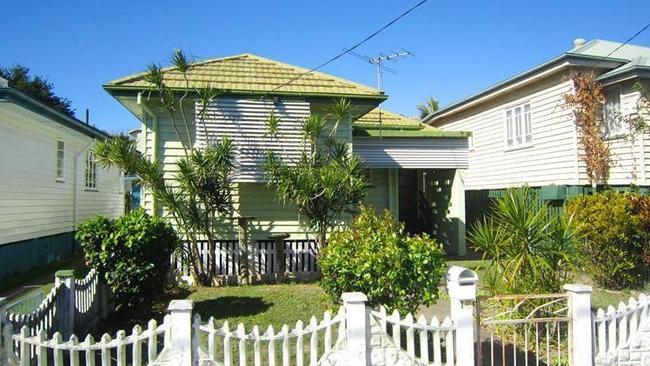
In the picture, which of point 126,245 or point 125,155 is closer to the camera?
point 126,245

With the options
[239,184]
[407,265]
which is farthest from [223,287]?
[407,265]

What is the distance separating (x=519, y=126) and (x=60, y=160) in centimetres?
1502

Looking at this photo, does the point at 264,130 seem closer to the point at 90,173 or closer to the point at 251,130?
the point at 251,130

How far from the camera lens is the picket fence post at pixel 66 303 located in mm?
5787

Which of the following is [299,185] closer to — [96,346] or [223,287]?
[223,287]

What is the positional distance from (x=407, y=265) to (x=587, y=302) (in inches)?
73.9

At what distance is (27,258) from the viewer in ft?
41.0

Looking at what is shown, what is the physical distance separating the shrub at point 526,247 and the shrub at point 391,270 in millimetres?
1164

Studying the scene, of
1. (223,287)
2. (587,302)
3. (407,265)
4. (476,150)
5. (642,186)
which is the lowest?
(223,287)

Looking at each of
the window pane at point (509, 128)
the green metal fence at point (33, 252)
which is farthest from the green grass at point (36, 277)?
the window pane at point (509, 128)

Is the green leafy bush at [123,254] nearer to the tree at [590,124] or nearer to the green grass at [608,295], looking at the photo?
the green grass at [608,295]

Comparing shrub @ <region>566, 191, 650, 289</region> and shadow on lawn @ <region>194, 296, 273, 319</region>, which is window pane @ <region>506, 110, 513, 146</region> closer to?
shrub @ <region>566, 191, 650, 289</region>

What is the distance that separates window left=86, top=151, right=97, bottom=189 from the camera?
18359 millimetres

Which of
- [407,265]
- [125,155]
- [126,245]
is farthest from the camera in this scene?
[125,155]
